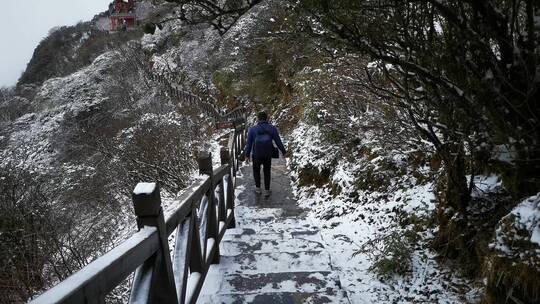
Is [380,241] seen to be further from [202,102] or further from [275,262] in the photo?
[202,102]

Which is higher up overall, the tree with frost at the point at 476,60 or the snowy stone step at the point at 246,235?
the tree with frost at the point at 476,60

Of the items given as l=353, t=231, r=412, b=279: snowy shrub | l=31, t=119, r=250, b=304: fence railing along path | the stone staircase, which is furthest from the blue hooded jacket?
l=353, t=231, r=412, b=279: snowy shrub

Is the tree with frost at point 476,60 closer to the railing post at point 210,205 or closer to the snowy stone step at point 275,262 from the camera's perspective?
the railing post at point 210,205

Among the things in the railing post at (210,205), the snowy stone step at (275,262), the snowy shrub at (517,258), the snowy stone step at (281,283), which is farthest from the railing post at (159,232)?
the snowy shrub at (517,258)

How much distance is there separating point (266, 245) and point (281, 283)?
1115mm

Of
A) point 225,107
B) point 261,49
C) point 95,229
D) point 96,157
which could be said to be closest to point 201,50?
point 225,107

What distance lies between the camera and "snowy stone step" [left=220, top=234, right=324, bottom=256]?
456 centimetres

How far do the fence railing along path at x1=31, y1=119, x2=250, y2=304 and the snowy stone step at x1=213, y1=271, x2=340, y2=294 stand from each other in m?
0.35

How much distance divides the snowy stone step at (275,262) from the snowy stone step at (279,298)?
534 mm

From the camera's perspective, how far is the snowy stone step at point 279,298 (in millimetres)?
3283

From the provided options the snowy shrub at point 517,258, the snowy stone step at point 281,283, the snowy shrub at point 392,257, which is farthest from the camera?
the snowy shrub at point 392,257

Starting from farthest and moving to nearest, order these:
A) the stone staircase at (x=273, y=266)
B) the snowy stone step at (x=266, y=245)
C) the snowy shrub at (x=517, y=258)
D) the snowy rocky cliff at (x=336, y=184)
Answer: the snowy stone step at (x=266, y=245) → the stone staircase at (x=273, y=266) → the snowy rocky cliff at (x=336, y=184) → the snowy shrub at (x=517, y=258)

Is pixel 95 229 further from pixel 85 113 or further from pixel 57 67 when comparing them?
pixel 57 67

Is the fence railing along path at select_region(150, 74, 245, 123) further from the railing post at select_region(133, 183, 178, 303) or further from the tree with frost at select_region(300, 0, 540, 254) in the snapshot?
the railing post at select_region(133, 183, 178, 303)
